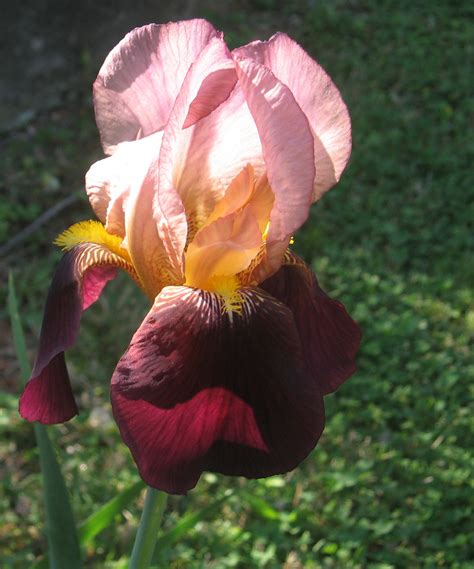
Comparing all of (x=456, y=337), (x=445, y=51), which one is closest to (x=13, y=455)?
(x=456, y=337)

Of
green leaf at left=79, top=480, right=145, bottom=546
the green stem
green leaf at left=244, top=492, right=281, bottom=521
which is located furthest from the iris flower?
green leaf at left=244, top=492, right=281, bottom=521

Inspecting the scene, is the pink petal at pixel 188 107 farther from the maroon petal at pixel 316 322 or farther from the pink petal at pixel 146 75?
the maroon petal at pixel 316 322

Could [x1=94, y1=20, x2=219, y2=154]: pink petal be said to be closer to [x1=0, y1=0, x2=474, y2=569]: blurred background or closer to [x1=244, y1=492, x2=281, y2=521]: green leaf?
[x1=0, y1=0, x2=474, y2=569]: blurred background

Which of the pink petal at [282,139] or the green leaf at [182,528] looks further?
the green leaf at [182,528]

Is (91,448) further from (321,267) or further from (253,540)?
(321,267)

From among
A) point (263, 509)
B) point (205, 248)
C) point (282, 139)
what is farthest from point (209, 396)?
point (263, 509)

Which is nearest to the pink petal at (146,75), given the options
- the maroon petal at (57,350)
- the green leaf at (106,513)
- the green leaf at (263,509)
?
the maroon petal at (57,350)
